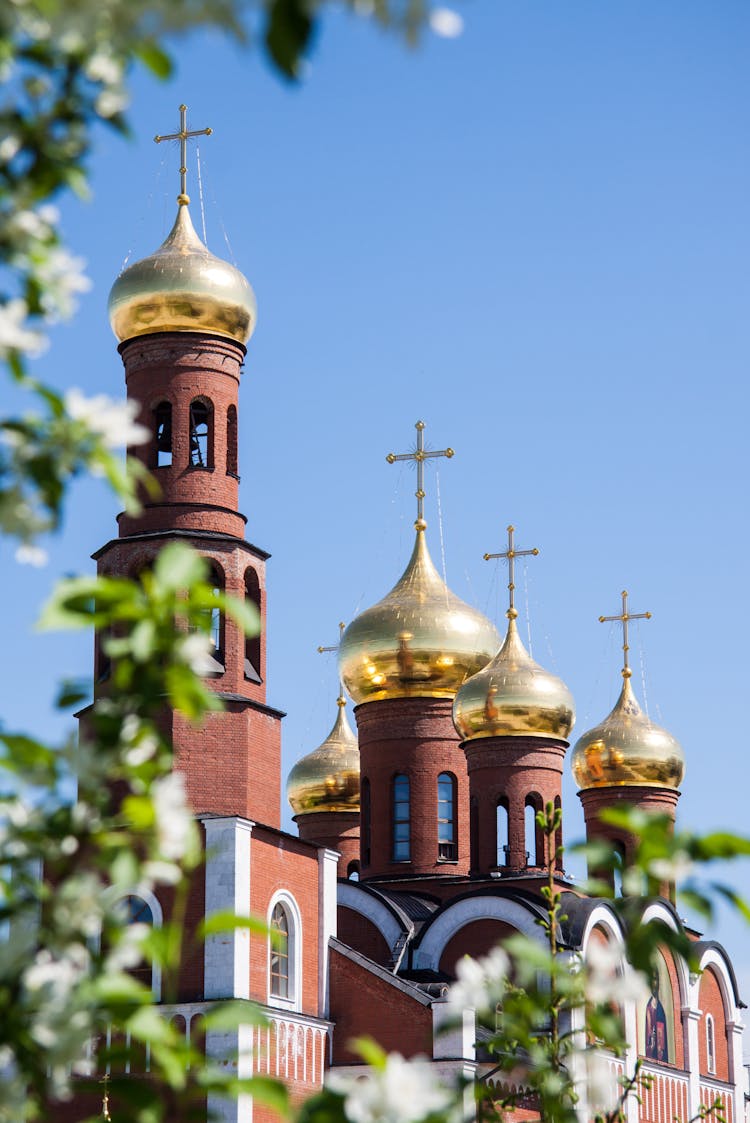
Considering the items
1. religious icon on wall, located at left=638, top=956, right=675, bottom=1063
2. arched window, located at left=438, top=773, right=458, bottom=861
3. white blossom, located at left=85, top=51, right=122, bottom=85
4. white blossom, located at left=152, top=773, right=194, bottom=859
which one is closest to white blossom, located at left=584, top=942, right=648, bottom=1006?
white blossom, located at left=152, top=773, right=194, bottom=859

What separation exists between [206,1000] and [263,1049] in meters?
0.75

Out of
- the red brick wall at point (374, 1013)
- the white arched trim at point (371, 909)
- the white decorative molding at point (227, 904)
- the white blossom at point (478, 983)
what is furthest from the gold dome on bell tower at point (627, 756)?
the white blossom at point (478, 983)

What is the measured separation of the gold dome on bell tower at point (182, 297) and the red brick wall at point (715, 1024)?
48.4 ft

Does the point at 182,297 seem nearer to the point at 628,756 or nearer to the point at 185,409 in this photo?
the point at 185,409

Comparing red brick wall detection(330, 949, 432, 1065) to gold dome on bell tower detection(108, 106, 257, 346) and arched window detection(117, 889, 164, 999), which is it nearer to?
arched window detection(117, 889, 164, 999)

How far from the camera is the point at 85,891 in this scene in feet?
8.24

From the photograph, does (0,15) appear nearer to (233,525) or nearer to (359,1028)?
(233,525)

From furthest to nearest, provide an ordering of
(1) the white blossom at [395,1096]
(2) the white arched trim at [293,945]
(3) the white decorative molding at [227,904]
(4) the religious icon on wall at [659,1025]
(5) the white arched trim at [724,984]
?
1. (5) the white arched trim at [724,984]
2. (4) the religious icon on wall at [659,1025]
3. (2) the white arched trim at [293,945]
4. (3) the white decorative molding at [227,904]
5. (1) the white blossom at [395,1096]

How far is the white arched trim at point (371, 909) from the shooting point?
84.1 feet

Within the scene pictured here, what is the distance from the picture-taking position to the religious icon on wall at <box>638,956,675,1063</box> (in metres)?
27.6

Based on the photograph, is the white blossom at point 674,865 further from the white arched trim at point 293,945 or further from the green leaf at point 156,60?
the white arched trim at point 293,945

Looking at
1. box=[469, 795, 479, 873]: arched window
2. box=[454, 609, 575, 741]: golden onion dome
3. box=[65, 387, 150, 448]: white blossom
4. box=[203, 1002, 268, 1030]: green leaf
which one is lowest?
box=[203, 1002, 268, 1030]: green leaf

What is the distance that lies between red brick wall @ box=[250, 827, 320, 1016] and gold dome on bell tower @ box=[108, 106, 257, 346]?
5.70 meters

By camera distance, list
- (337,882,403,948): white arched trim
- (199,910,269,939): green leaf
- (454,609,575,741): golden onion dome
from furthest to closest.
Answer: (454,609,575,741): golden onion dome, (337,882,403,948): white arched trim, (199,910,269,939): green leaf
